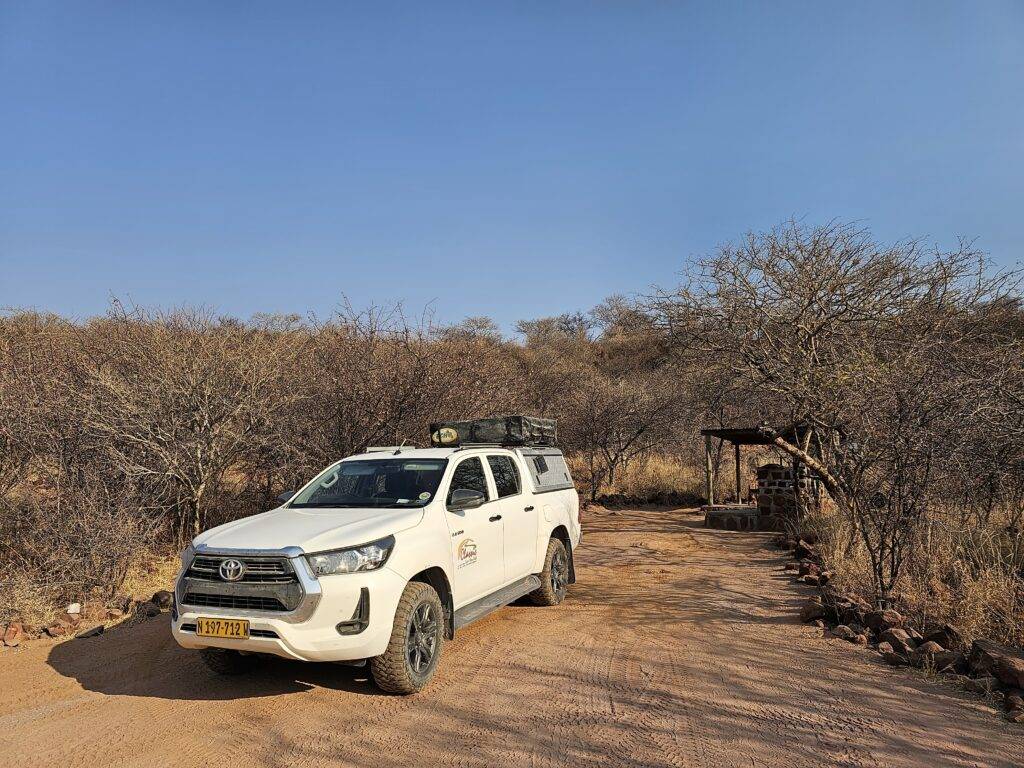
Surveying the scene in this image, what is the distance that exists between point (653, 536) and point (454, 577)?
9201 millimetres

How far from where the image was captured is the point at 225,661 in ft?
18.6

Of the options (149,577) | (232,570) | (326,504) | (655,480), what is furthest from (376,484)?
(655,480)

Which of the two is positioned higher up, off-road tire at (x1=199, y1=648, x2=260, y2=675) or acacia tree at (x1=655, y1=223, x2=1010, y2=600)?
acacia tree at (x1=655, y1=223, x2=1010, y2=600)

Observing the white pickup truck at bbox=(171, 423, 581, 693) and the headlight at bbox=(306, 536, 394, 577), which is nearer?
the white pickup truck at bbox=(171, 423, 581, 693)

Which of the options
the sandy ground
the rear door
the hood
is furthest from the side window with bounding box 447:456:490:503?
the sandy ground

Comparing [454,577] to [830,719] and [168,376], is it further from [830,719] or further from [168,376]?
Result: [168,376]

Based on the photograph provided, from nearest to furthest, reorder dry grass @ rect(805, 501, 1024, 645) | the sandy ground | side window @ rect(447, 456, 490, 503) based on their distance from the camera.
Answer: the sandy ground → dry grass @ rect(805, 501, 1024, 645) → side window @ rect(447, 456, 490, 503)

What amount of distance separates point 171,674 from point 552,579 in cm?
398

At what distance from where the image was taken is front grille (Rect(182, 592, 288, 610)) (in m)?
4.94

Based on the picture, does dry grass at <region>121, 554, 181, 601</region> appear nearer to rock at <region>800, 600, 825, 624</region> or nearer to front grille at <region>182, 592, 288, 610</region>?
front grille at <region>182, 592, 288, 610</region>

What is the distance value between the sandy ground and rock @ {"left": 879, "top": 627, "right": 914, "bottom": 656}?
0.82 feet

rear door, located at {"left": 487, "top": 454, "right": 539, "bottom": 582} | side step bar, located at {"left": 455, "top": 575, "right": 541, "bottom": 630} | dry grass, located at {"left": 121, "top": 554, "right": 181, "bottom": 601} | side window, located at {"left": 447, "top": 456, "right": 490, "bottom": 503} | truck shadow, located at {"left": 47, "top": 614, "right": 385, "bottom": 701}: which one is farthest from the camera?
dry grass, located at {"left": 121, "top": 554, "right": 181, "bottom": 601}

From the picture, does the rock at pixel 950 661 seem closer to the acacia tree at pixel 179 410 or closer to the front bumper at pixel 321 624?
the front bumper at pixel 321 624

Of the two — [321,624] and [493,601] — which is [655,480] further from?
[321,624]
